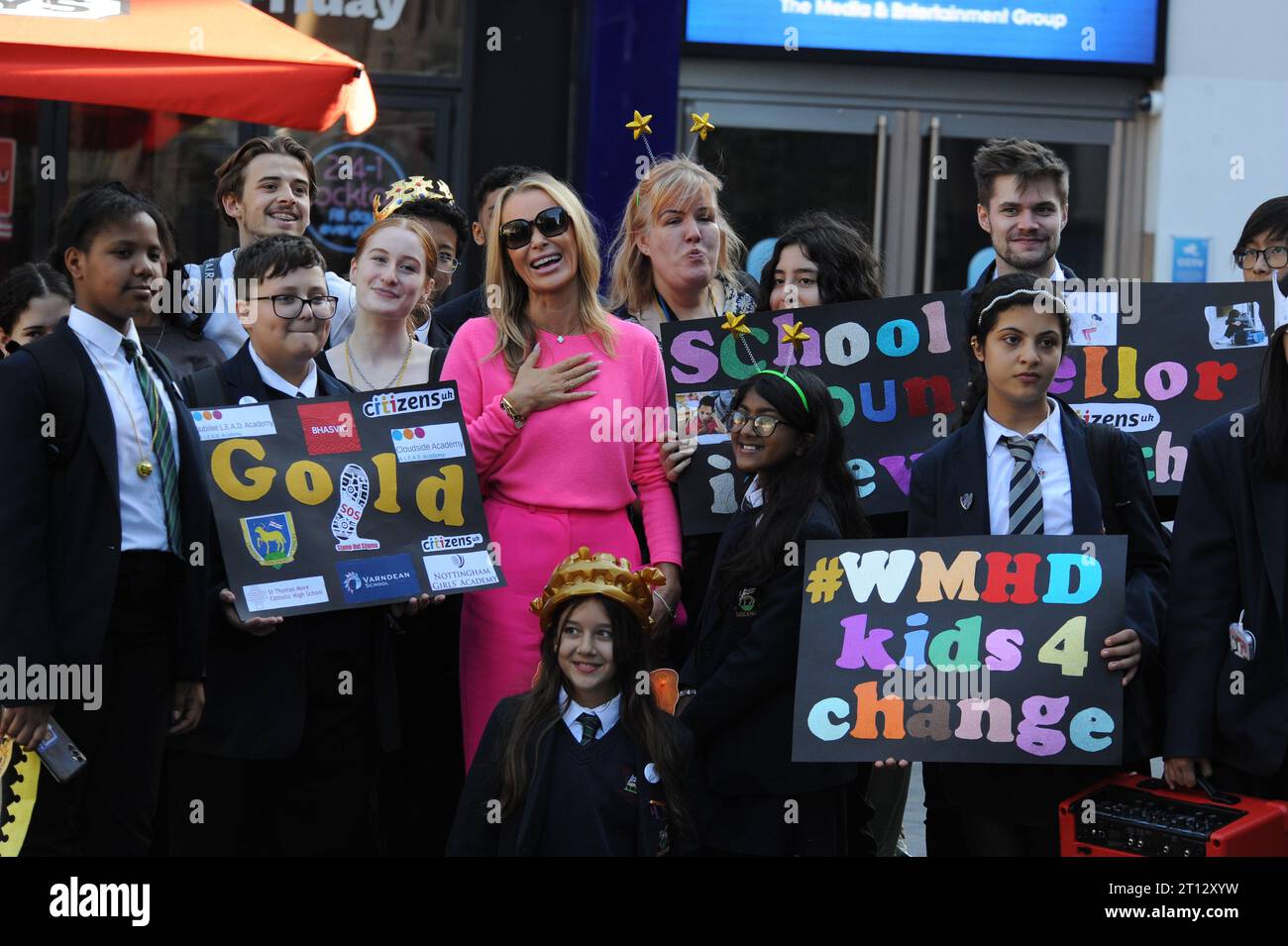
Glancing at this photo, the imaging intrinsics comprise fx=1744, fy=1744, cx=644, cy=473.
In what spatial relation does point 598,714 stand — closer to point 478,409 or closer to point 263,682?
point 263,682

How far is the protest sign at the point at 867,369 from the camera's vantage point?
5.55 m

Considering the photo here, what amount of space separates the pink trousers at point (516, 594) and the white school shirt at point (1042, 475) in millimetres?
1074

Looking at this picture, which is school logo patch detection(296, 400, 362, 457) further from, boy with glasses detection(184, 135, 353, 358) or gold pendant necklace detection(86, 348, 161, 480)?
boy with glasses detection(184, 135, 353, 358)

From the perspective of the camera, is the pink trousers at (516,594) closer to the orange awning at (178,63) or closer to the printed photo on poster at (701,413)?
the printed photo on poster at (701,413)

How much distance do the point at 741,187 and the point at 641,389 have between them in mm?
6126

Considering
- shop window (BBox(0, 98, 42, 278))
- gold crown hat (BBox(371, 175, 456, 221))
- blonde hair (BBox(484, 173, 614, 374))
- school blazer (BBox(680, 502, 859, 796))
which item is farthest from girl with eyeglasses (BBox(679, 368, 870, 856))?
shop window (BBox(0, 98, 42, 278))

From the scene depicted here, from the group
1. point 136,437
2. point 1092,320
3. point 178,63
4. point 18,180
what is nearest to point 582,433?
point 136,437

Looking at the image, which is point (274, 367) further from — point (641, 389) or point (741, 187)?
point (741, 187)

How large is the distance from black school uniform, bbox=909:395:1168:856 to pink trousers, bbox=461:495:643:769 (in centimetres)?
93

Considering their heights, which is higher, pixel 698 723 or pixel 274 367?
pixel 274 367

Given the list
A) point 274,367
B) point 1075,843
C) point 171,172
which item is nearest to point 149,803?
point 274,367

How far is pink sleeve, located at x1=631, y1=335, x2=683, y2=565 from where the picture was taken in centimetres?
530
